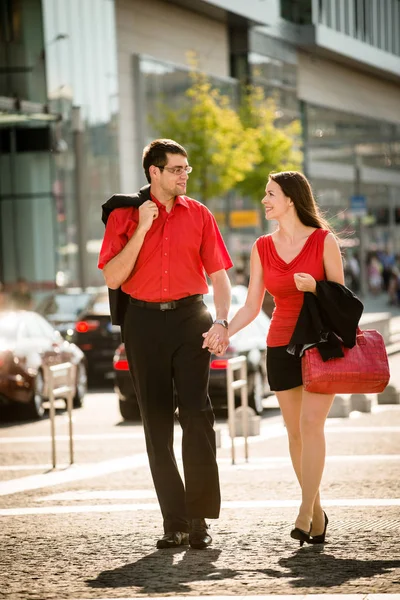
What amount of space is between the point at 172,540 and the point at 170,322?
109cm

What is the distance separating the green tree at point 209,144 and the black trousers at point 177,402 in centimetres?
3189

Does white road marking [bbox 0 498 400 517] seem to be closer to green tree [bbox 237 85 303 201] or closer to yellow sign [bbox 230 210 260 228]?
green tree [bbox 237 85 303 201]

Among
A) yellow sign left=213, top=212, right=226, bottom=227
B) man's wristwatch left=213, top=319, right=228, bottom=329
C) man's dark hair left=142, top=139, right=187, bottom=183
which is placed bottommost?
man's wristwatch left=213, top=319, right=228, bottom=329

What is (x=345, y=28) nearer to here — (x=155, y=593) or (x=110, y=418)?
(x=110, y=418)

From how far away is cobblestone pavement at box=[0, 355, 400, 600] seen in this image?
6305 mm

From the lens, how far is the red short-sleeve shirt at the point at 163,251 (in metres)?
7.46

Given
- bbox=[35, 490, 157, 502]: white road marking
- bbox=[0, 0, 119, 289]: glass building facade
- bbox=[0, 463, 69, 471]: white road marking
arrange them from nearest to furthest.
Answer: bbox=[35, 490, 157, 502]: white road marking
bbox=[0, 463, 69, 471]: white road marking
bbox=[0, 0, 119, 289]: glass building facade

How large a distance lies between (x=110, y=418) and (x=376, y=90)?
53.9m

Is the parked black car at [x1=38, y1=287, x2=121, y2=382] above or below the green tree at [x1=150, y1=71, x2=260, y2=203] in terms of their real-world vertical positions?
below

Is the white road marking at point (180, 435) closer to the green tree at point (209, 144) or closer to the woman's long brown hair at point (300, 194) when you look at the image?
the woman's long brown hair at point (300, 194)

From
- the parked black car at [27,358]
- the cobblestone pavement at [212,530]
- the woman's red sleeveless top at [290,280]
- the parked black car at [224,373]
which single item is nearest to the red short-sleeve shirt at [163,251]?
the woman's red sleeveless top at [290,280]

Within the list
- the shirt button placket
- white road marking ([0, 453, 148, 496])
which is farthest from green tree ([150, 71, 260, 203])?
the shirt button placket

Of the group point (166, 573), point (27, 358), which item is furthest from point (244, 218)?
point (166, 573)

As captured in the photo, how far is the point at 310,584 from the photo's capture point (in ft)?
20.2
